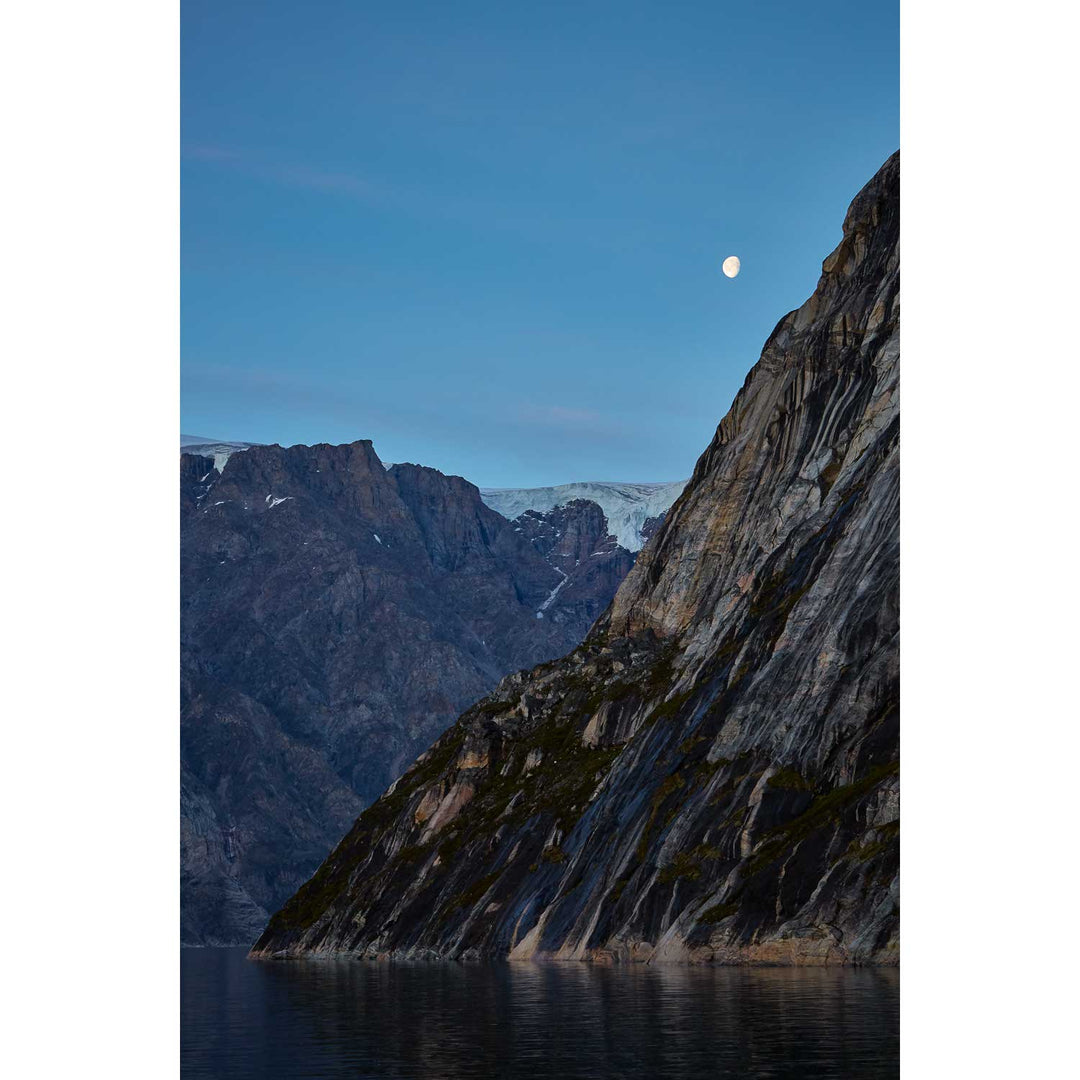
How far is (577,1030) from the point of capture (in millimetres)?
47438

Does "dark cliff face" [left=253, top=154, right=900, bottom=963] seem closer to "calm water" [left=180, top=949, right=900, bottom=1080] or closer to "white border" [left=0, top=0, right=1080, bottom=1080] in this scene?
"calm water" [left=180, top=949, right=900, bottom=1080]

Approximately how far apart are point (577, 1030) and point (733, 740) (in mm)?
62936

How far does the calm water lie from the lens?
117 ft

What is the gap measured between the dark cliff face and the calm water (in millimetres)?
12359
